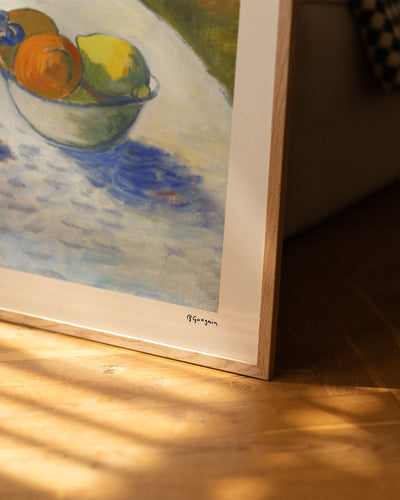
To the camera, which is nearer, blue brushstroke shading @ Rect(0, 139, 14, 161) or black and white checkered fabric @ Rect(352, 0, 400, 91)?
blue brushstroke shading @ Rect(0, 139, 14, 161)

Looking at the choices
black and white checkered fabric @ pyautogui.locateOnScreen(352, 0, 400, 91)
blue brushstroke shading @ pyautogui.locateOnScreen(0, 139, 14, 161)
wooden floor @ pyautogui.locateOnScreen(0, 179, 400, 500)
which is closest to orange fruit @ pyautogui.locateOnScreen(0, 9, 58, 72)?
blue brushstroke shading @ pyautogui.locateOnScreen(0, 139, 14, 161)

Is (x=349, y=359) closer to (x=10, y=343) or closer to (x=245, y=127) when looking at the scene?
(x=245, y=127)

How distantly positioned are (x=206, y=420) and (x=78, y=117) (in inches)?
21.0

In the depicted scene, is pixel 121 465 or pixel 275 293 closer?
pixel 121 465

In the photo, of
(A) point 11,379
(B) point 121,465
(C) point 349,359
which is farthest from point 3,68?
(C) point 349,359

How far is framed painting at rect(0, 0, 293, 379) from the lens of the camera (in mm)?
842

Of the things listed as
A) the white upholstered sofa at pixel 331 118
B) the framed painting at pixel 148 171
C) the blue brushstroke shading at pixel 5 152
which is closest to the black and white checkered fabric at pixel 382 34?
the white upholstered sofa at pixel 331 118

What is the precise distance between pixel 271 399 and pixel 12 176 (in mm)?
595

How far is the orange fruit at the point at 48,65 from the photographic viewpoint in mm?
925

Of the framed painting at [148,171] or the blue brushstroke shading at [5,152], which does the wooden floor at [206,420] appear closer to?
the framed painting at [148,171]

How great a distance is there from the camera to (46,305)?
40.8 inches
